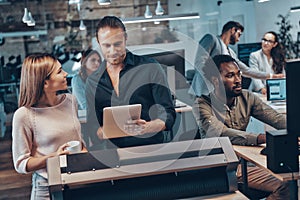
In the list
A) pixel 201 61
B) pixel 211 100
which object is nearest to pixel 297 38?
pixel 201 61

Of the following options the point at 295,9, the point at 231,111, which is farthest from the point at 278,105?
the point at 295,9

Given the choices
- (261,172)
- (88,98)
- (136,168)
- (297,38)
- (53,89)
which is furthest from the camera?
(297,38)

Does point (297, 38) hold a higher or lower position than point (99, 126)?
higher

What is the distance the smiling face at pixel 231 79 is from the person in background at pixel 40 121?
115cm

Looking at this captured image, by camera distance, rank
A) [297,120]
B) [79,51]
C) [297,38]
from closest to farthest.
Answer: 1. [297,120]
2. [297,38]
3. [79,51]

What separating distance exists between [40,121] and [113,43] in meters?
0.52

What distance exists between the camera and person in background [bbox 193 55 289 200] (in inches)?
98.7

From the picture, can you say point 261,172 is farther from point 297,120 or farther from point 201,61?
point 201,61

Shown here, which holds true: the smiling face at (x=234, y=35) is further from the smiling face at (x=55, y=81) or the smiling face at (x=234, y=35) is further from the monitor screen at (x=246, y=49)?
the smiling face at (x=55, y=81)

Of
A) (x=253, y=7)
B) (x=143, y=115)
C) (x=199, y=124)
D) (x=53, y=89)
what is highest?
(x=253, y=7)

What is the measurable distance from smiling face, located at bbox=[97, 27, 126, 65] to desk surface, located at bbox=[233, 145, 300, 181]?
84cm

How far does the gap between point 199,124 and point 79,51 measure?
478 centimetres

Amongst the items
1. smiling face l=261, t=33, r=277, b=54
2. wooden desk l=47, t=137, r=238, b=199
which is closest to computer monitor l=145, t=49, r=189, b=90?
smiling face l=261, t=33, r=277, b=54

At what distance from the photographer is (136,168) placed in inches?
59.4
